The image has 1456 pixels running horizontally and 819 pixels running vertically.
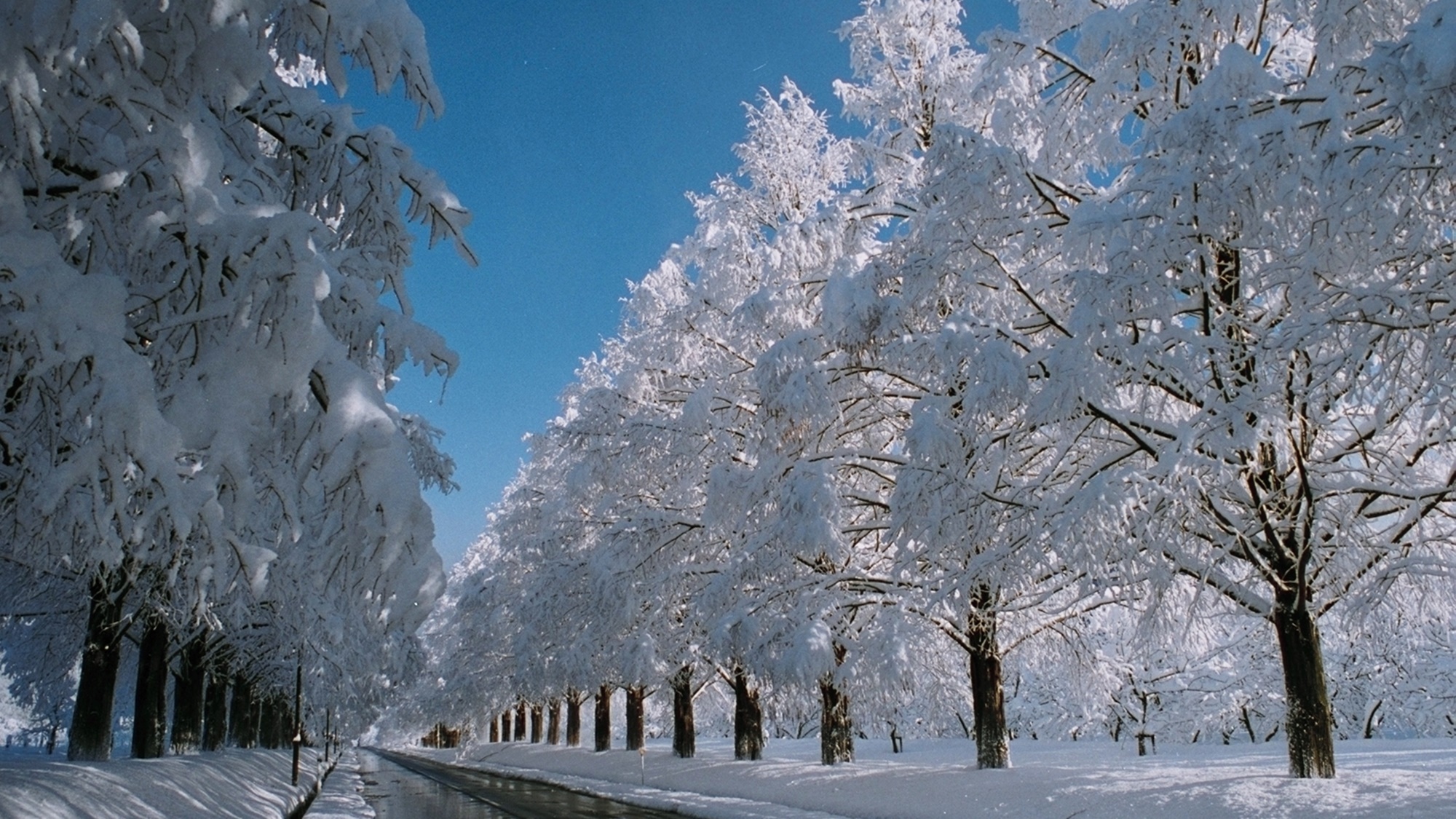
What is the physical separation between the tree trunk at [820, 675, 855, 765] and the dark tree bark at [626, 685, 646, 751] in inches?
451

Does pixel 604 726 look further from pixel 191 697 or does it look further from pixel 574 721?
pixel 191 697

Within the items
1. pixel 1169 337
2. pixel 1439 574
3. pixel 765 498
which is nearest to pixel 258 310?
pixel 1169 337

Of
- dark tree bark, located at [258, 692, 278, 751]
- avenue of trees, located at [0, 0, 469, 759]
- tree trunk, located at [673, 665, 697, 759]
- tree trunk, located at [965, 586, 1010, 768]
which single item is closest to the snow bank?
tree trunk, located at [673, 665, 697, 759]

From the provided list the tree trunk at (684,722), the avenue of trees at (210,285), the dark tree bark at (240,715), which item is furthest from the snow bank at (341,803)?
the avenue of trees at (210,285)

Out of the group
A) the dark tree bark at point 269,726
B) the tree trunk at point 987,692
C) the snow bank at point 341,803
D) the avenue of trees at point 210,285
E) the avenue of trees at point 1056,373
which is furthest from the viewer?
the dark tree bark at point 269,726

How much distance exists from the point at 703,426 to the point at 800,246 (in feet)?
12.1

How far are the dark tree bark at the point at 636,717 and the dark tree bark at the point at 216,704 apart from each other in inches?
446

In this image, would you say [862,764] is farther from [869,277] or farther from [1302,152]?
[1302,152]

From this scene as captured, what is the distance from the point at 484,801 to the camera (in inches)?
827

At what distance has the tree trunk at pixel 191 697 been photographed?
20.7 meters

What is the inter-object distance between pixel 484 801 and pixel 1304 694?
1736cm

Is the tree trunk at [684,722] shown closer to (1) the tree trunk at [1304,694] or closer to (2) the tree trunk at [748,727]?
(2) the tree trunk at [748,727]

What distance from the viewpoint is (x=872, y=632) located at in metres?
12.3

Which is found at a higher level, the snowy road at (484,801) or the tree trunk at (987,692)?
Answer: the tree trunk at (987,692)
